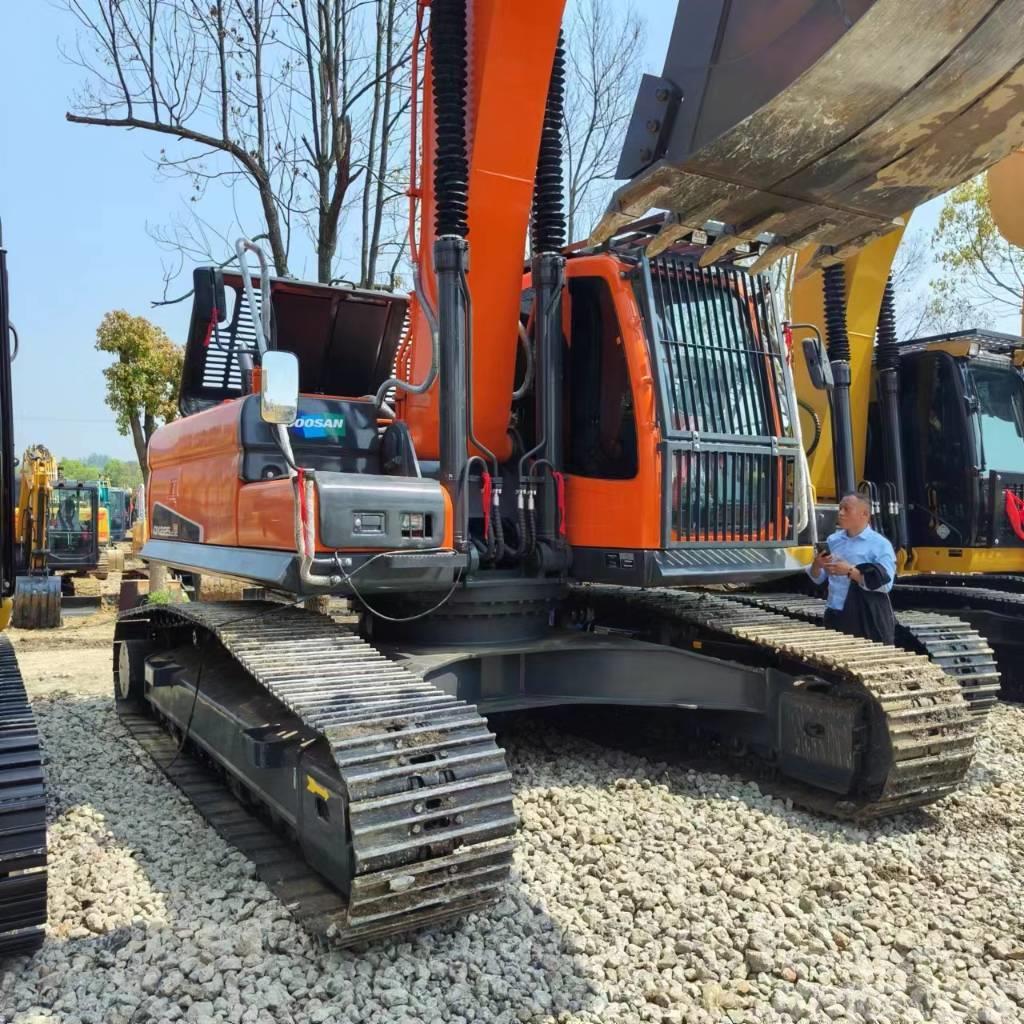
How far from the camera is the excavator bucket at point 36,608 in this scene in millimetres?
13375

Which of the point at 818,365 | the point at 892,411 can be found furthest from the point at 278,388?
the point at 892,411

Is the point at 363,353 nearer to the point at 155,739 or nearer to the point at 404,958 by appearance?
the point at 155,739

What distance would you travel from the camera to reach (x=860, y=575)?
5.02m

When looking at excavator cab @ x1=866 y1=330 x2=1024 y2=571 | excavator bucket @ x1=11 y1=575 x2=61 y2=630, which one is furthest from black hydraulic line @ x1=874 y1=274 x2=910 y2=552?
excavator bucket @ x1=11 y1=575 x2=61 y2=630

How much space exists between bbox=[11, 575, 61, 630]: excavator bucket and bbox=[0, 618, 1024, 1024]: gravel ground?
31.7 feet

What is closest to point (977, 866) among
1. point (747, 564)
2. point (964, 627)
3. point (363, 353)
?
point (747, 564)

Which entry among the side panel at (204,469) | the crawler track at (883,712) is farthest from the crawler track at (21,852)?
the crawler track at (883,712)

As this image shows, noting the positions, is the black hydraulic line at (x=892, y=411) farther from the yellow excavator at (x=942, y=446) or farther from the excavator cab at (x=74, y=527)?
the excavator cab at (x=74, y=527)

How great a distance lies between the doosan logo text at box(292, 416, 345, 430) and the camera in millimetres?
4609

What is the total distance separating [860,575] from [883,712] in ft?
3.50

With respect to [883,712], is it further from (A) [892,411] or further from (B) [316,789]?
(A) [892,411]

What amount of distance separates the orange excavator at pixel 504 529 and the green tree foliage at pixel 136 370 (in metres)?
17.5

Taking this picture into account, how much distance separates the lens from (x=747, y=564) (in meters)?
4.57

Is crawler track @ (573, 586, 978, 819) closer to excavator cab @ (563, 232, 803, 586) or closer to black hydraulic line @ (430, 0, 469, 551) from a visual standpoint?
excavator cab @ (563, 232, 803, 586)
